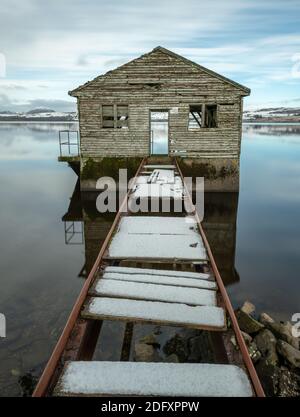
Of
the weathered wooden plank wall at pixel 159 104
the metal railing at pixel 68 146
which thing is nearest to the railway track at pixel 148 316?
the metal railing at pixel 68 146

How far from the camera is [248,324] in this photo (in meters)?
6.81

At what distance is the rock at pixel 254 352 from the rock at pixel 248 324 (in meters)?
0.44

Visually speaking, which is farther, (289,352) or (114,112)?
(114,112)

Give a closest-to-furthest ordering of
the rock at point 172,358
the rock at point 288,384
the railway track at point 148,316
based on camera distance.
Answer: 1. the railway track at point 148,316
2. the rock at point 288,384
3. the rock at point 172,358

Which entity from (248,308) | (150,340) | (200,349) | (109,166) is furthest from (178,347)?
(109,166)

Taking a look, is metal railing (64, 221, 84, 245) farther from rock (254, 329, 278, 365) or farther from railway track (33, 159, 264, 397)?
rock (254, 329, 278, 365)

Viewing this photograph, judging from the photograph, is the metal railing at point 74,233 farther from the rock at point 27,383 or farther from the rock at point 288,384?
the rock at point 288,384

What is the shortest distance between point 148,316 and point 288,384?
2869 millimetres

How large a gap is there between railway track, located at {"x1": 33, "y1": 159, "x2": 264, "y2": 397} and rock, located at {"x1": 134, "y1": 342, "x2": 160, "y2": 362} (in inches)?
9.3

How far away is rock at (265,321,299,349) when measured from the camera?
6.56m

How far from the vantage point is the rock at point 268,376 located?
5.43 meters

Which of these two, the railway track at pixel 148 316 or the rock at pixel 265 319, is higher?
the railway track at pixel 148 316

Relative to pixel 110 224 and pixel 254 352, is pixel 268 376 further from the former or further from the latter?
pixel 110 224

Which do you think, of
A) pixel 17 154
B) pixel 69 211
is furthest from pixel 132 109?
pixel 17 154
